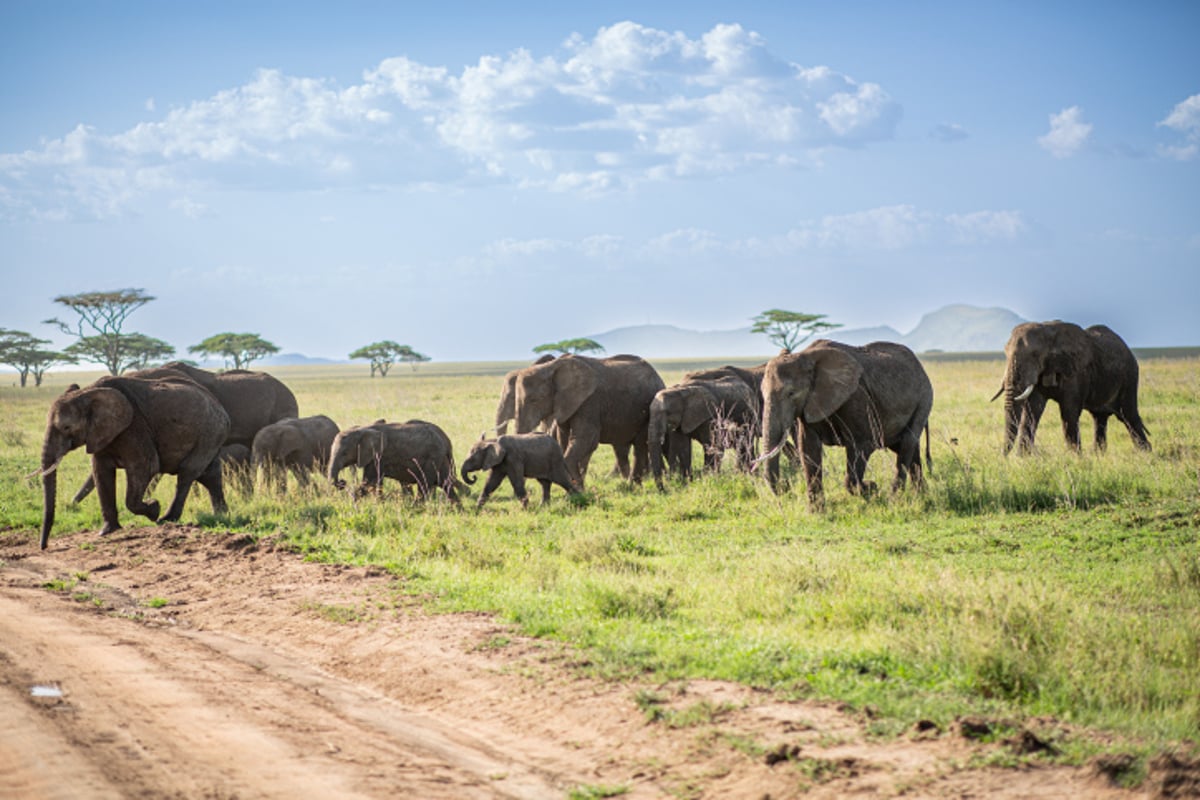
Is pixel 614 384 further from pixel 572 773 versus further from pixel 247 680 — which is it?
pixel 572 773

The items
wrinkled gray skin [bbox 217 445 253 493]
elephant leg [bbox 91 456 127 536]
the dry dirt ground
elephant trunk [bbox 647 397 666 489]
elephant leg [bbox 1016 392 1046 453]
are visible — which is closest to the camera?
the dry dirt ground

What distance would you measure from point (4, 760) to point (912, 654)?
537 centimetres

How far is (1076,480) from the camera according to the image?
1463 centimetres

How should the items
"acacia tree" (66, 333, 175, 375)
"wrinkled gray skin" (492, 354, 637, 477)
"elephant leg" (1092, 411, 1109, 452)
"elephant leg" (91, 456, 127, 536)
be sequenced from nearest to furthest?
"elephant leg" (91, 456, 127, 536) < "wrinkled gray skin" (492, 354, 637, 477) < "elephant leg" (1092, 411, 1109, 452) < "acacia tree" (66, 333, 175, 375)

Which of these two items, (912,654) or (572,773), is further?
(912,654)

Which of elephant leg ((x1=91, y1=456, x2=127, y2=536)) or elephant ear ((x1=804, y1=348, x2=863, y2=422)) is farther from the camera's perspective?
A: elephant leg ((x1=91, y1=456, x2=127, y2=536))

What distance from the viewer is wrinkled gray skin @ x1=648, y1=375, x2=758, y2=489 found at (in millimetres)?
18312

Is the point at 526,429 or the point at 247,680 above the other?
the point at 526,429

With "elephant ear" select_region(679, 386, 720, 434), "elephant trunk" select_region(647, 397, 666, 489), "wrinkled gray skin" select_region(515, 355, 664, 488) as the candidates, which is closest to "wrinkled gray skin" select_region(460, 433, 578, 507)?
"elephant trunk" select_region(647, 397, 666, 489)

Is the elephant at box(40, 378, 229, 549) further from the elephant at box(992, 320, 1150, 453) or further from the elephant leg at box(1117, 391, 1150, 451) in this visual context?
the elephant leg at box(1117, 391, 1150, 451)

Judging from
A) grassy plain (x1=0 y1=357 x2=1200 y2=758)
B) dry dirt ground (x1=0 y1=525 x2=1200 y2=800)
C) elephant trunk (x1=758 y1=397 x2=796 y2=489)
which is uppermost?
elephant trunk (x1=758 y1=397 x2=796 y2=489)

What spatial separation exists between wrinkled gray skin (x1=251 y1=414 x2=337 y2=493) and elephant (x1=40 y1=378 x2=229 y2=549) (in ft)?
4.67

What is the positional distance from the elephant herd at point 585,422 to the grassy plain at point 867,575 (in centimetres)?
66

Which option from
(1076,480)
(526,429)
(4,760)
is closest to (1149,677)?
(4,760)
